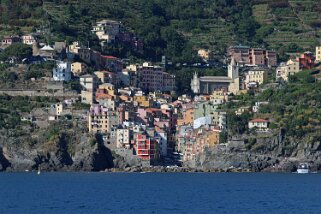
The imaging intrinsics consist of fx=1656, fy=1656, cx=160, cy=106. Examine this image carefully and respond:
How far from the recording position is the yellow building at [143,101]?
12449 cm

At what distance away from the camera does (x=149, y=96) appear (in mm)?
129125

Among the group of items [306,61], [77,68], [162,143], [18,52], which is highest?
[18,52]

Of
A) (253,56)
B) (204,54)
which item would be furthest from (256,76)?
(204,54)

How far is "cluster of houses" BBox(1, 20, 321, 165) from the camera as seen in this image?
113m

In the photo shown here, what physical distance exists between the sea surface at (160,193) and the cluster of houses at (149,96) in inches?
233

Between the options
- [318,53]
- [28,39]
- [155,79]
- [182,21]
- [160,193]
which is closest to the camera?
[160,193]

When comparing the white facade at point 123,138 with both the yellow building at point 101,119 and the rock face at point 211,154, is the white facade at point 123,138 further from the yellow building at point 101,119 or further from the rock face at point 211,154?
the rock face at point 211,154

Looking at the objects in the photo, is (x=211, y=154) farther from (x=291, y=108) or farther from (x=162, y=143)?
(x=291, y=108)

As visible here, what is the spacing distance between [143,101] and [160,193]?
40.2 metres

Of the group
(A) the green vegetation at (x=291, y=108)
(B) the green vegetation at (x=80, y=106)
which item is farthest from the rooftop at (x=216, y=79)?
(B) the green vegetation at (x=80, y=106)

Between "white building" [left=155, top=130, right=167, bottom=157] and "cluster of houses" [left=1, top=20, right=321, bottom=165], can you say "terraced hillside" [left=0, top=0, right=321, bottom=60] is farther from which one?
"white building" [left=155, top=130, right=167, bottom=157]

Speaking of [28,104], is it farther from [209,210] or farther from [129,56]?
[209,210]

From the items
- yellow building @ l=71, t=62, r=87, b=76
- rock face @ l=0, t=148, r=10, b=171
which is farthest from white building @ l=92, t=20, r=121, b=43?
rock face @ l=0, t=148, r=10, b=171

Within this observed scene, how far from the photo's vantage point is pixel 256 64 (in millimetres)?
140625
